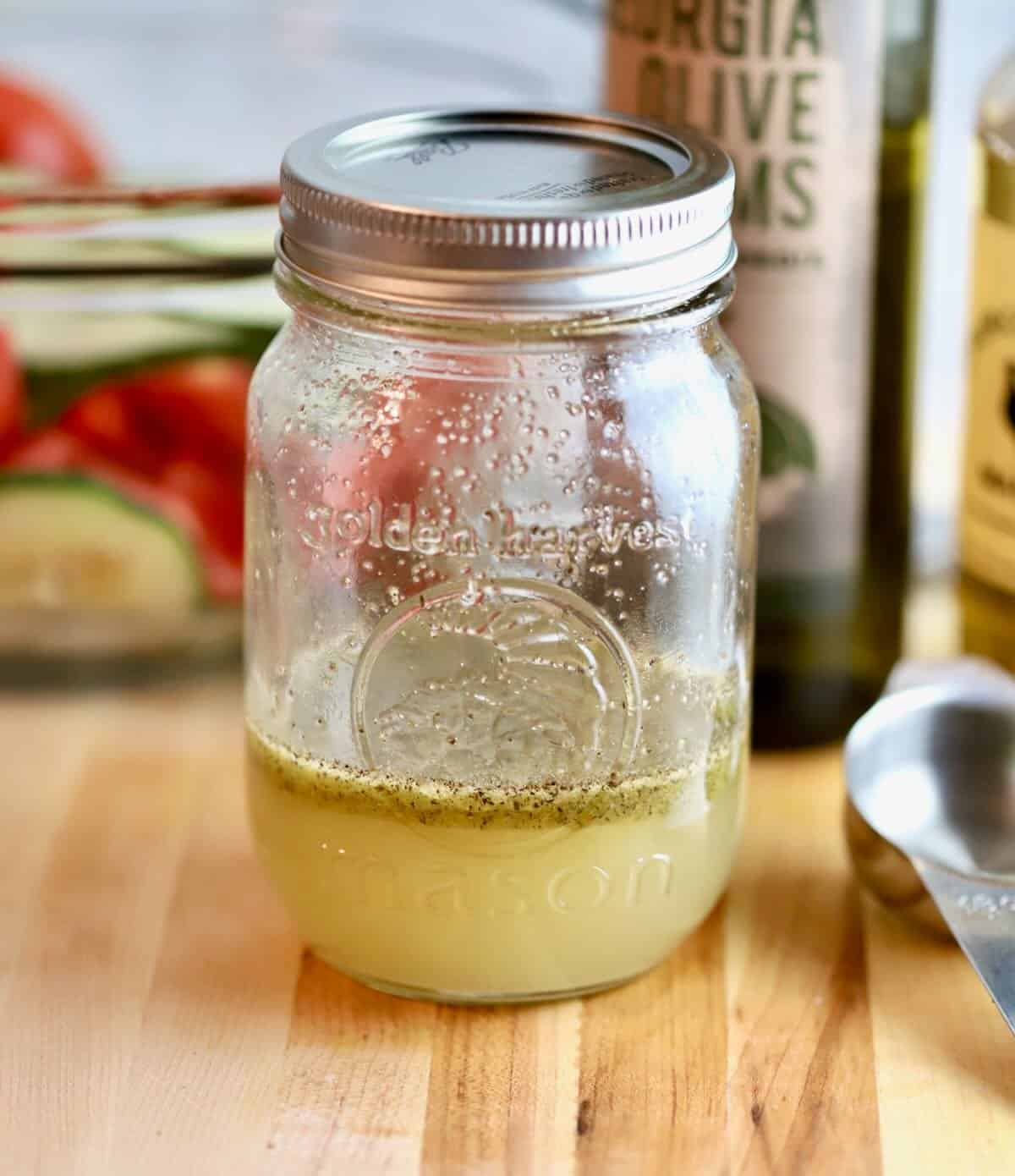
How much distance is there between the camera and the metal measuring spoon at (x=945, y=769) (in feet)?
2.92

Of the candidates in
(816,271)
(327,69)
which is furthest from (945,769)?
(327,69)

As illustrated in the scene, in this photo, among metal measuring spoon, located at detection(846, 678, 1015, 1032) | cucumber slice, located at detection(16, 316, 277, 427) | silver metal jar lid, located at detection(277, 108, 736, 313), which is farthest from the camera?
cucumber slice, located at detection(16, 316, 277, 427)

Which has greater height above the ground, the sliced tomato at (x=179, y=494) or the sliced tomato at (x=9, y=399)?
the sliced tomato at (x=9, y=399)

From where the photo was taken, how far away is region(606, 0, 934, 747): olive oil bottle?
0.90 meters

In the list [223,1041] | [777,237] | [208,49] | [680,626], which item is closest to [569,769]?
[680,626]

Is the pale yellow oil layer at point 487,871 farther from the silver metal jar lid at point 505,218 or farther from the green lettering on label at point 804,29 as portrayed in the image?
the green lettering on label at point 804,29

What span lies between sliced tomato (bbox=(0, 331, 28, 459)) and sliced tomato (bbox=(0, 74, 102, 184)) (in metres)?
0.23

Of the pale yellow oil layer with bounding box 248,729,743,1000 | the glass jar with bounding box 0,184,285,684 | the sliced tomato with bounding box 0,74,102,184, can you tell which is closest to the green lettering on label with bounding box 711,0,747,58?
the glass jar with bounding box 0,184,285,684

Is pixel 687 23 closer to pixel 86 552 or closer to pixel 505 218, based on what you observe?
pixel 505 218

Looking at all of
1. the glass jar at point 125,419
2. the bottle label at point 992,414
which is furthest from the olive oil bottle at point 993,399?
the glass jar at point 125,419

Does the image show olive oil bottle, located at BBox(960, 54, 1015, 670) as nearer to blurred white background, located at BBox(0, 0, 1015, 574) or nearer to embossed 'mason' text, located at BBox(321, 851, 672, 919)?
blurred white background, located at BBox(0, 0, 1015, 574)

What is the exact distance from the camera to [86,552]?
1.04 metres

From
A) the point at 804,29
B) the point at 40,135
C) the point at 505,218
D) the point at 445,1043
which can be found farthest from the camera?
the point at 40,135

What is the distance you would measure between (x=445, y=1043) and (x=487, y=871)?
0.08m
